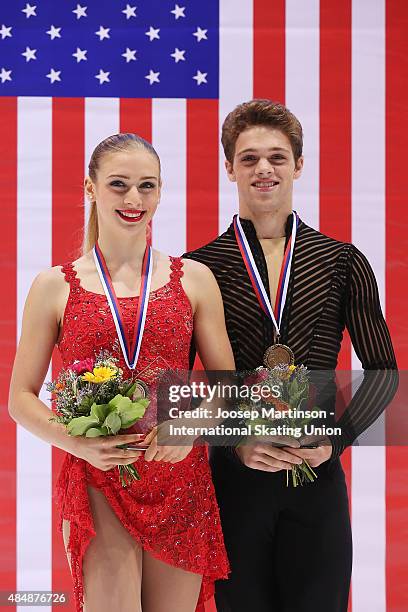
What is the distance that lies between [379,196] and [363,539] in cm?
159

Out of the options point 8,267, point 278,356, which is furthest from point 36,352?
point 8,267

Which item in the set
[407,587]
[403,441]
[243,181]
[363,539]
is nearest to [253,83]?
[243,181]

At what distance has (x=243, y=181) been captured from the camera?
2.92m

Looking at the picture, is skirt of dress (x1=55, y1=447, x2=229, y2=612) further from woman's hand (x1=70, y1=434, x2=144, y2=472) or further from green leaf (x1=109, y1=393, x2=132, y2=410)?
green leaf (x1=109, y1=393, x2=132, y2=410)

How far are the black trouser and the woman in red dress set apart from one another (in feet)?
0.36

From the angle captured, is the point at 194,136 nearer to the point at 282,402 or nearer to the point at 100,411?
the point at 282,402

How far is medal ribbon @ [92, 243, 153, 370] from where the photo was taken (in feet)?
8.42

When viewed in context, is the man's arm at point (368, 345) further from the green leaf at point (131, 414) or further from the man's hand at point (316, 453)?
the green leaf at point (131, 414)

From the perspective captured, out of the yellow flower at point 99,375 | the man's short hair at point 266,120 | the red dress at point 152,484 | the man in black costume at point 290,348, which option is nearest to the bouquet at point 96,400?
the yellow flower at point 99,375

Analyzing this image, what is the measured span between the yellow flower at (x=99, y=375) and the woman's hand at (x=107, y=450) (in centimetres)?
17

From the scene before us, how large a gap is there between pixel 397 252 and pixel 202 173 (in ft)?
3.19

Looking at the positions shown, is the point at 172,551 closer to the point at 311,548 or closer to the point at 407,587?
the point at 311,548

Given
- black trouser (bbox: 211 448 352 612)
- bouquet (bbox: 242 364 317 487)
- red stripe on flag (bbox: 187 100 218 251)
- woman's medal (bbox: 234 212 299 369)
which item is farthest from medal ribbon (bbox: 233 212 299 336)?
red stripe on flag (bbox: 187 100 218 251)

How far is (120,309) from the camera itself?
2611 millimetres
